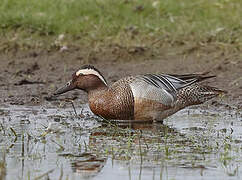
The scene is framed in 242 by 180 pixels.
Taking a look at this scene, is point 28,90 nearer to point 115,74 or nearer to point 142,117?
point 115,74

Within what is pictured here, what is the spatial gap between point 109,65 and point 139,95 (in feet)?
9.74

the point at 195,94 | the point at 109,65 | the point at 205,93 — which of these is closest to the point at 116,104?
the point at 195,94

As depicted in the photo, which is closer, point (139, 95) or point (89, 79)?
point (139, 95)

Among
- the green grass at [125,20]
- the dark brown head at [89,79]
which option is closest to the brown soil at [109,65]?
the green grass at [125,20]

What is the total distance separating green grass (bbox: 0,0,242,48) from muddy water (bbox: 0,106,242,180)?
9.95 feet

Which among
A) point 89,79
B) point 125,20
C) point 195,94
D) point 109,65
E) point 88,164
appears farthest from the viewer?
point 125,20

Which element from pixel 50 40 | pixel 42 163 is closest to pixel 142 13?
pixel 50 40

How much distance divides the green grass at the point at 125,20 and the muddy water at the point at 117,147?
9.95 ft

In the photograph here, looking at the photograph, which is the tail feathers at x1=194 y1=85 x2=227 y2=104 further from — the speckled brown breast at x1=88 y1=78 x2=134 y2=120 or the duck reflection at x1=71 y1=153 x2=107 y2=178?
the duck reflection at x1=71 y1=153 x2=107 y2=178

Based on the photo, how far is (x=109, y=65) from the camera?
1055cm

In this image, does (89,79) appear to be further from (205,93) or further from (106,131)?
(205,93)

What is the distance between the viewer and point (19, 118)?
785 cm

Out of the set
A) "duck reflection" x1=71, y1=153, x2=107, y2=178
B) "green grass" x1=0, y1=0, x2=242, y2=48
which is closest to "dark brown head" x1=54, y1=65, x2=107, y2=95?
"duck reflection" x1=71, y1=153, x2=107, y2=178

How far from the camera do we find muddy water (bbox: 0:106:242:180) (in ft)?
18.0
